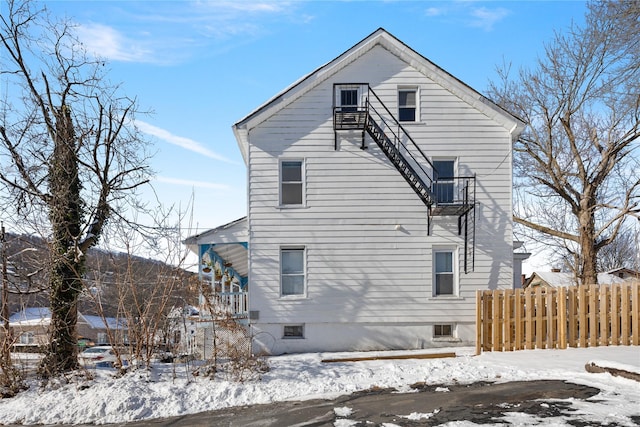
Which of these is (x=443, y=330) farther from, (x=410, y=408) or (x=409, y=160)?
(x=410, y=408)

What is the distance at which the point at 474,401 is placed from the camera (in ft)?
30.0

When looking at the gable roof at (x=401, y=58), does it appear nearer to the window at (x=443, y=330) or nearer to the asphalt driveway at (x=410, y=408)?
the window at (x=443, y=330)

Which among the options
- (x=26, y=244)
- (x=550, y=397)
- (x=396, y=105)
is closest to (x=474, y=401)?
(x=550, y=397)

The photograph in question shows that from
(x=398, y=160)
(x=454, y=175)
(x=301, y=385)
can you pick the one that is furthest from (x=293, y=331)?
(x=454, y=175)

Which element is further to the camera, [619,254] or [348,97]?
[619,254]

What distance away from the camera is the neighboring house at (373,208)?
602 inches

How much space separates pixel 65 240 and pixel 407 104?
Answer: 10.8 meters

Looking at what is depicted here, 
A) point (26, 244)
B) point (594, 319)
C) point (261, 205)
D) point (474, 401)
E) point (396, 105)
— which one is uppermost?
point (396, 105)

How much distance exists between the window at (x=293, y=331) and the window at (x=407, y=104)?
7378mm

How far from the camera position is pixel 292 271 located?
1553cm

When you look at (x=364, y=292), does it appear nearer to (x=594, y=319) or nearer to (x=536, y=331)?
(x=536, y=331)

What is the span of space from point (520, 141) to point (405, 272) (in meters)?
13.2

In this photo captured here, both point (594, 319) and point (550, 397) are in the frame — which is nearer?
point (550, 397)

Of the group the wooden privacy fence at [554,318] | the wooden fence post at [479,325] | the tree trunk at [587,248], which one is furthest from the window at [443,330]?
the tree trunk at [587,248]
